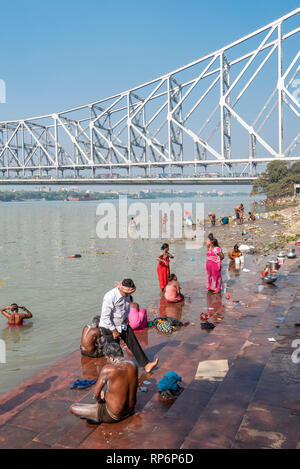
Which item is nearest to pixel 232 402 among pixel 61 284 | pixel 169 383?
pixel 169 383

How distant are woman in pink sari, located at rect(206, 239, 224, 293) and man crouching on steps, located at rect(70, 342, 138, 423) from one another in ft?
16.5

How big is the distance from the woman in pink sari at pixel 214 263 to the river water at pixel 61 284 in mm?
1673

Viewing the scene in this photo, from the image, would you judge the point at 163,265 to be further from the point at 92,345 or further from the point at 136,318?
the point at 92,345

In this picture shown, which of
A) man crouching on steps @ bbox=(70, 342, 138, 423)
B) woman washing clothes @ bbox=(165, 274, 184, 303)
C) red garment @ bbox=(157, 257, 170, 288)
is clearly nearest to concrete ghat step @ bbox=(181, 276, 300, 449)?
man crouching on steps @ bbox=(70, 342, 138, 423)

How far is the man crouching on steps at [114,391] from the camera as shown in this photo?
3580 millimetres

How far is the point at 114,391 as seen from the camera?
11.9 feet

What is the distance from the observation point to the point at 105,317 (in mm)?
4699

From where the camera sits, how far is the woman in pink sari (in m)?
8.44

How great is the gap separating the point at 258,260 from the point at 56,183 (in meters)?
68.3

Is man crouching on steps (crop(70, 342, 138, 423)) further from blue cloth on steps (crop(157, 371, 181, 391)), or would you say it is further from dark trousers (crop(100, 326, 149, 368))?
dark trousers (crop(100, 326, 149, 368))

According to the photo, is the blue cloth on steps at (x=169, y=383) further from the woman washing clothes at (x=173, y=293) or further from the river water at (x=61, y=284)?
the woman washing clothes at (x=173, y=293)

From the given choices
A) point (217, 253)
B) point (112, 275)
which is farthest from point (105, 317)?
point (112, 275)

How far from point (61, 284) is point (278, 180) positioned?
38.1m

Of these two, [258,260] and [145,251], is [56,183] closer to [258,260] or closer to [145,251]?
[145,251]
